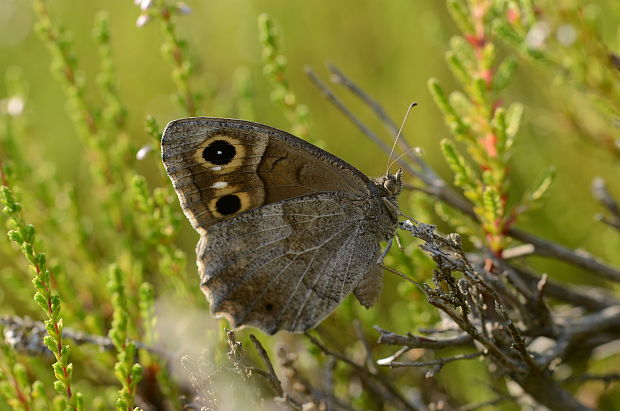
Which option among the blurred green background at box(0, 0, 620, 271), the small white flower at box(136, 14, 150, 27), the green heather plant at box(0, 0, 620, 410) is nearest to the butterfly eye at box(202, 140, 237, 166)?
the green heather plant at box(0, 0, 620, 410)

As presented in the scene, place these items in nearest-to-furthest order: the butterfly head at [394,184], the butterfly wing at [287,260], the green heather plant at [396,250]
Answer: the green heather plant at [396,250] < the butterfly wing at [287,260] < the butterfly head at [394,184]

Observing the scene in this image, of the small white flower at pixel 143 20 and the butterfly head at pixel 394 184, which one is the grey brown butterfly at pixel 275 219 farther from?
the small white flower at pixel 143 20

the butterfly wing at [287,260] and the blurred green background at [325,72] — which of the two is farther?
the blurred green background at [325,72]

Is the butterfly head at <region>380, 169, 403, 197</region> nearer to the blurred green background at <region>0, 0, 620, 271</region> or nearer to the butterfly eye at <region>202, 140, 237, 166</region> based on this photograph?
the butterfly eye at <region>202, 140, 237, 166</region>

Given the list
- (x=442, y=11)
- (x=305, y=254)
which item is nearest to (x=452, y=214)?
(x=305, y=254)

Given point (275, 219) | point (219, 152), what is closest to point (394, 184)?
point (275, 219)

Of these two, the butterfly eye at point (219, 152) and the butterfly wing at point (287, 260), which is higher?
the butterfly eye at point (219, 152)

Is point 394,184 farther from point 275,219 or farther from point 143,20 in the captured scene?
point 143,20

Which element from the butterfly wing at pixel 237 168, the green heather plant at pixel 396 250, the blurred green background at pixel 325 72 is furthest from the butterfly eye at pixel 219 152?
the blurred green background at pixel 325 72

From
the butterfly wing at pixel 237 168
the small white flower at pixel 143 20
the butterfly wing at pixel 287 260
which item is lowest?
the butterfly wing at pixel 287 260
